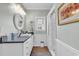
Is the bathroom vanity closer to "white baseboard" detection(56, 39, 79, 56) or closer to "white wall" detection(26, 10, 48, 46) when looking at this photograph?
"white baseboard" detection(56, 39, 79, 56)

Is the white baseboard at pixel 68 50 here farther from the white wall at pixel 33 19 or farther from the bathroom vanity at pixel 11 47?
the white wall at pixel 33 19

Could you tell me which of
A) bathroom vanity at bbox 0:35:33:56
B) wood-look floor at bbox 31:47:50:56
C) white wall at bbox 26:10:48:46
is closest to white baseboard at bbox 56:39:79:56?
bathroom vanity at bbox 0:35:33:56

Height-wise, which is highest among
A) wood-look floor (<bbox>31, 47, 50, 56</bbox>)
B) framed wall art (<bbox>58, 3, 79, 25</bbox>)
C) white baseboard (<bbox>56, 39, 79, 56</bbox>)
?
framed wall art (<bbox>58, 3, 79, 25</bbox>)

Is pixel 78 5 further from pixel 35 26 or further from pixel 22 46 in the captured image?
pixel 35 26

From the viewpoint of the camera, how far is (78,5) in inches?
57.7

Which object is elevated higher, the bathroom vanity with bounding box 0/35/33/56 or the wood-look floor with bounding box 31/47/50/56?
the bathroom vanity with bounding box 0/35/33/56

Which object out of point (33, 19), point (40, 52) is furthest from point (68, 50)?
point (33, 19)

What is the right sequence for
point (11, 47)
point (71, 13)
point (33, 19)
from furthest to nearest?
1. point (33, 19)
2. point (11, 47)
3. point (71, 13)

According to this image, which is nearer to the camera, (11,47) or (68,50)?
(68,50)

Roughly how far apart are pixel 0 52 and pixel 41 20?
3920 mm

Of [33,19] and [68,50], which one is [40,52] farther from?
[68,50]

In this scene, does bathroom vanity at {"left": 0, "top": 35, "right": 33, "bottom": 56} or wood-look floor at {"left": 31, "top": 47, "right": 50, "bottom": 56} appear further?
wood-look floor at {"left": 31, "top": 47, "right": 50, "bottom": 56}

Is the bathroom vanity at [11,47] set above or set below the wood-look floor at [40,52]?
above

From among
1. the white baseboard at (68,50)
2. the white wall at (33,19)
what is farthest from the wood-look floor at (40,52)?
the white baseboard at (68,50)
